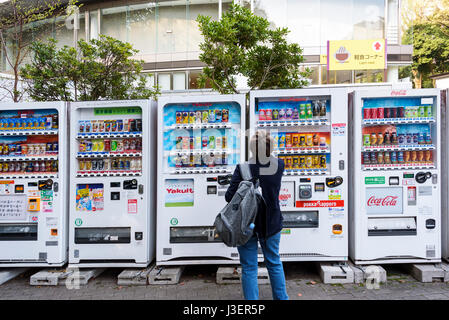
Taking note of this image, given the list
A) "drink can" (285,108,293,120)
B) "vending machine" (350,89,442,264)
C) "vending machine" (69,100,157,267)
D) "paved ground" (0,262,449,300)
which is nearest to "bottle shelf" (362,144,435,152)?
"vending machine" (350,89,442,264)

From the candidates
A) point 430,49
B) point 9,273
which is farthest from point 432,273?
point 430,49

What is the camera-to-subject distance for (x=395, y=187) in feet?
13.9

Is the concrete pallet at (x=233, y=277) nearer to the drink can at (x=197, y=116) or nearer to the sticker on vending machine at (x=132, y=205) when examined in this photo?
the sticker on vending machine at (x=132, y=205)

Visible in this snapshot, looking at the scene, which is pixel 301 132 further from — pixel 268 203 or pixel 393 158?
pixel 268 203

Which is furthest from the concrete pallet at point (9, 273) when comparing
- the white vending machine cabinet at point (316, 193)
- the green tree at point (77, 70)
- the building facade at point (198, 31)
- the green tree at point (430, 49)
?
the green tree at point (430, 49)

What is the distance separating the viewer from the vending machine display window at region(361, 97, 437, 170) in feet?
13.8

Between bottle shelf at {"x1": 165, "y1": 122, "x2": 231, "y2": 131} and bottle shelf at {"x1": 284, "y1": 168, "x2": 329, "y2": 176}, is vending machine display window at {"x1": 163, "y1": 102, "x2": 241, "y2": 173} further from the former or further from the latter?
bottle shelf at {"x1": 284, "y1": 168, "x2": 329, "y2": 176}

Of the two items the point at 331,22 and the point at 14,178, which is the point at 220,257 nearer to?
the point at 14,178

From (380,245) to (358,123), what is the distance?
1.68m

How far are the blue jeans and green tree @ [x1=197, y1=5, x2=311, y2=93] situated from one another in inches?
151

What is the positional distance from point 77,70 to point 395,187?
6.19m

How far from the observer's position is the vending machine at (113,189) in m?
4.29

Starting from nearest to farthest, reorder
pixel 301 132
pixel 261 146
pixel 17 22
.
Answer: pixel 261 146 < pixel 301 132 < pixel 17 22

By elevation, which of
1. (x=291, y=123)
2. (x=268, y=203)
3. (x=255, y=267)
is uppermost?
(x=291, y=123)
